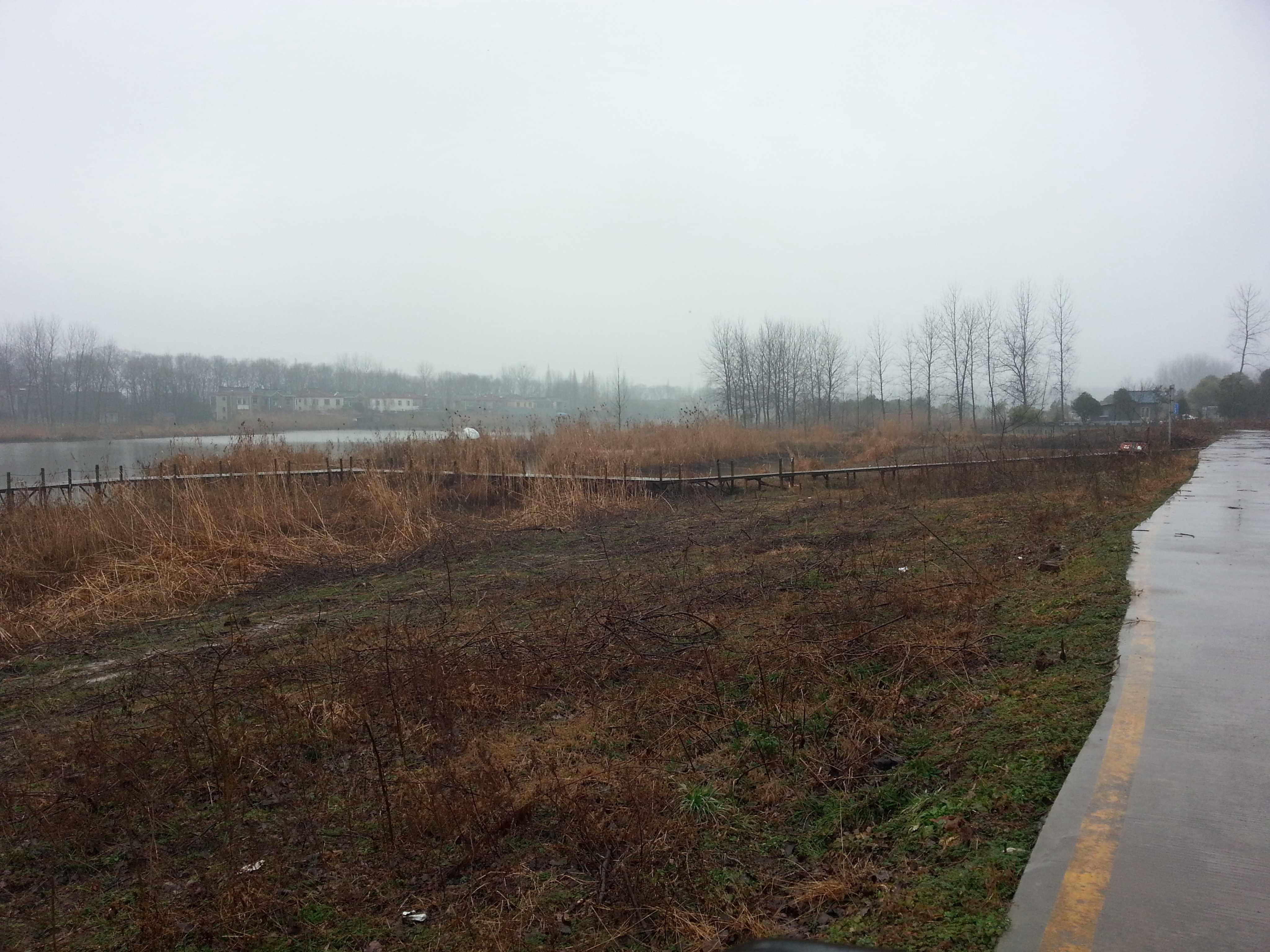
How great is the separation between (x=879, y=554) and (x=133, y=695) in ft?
25.7

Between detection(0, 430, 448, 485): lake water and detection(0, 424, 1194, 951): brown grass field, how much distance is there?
1187 cm

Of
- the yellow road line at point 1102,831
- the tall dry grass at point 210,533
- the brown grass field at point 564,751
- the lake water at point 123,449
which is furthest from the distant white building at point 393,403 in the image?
the yellow road line at point 1102,831

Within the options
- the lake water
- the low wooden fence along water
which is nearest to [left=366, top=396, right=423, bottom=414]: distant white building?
the lake water

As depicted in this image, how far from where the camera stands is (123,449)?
1348 inches

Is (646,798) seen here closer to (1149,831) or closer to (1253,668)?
(1149,831)

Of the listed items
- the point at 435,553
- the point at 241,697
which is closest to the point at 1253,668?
the point at 241,697

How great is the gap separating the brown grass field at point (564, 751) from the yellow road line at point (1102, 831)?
0.16 metres

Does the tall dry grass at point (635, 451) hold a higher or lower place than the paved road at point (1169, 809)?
higher

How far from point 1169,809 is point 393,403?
5877cm

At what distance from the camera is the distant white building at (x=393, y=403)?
178 ft

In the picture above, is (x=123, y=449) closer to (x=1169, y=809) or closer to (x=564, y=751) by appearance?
(x=564, y=751)

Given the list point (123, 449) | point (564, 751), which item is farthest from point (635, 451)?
point (123, 449)

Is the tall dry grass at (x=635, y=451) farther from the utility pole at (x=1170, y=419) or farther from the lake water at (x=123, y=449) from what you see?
the utility pole at (x=1170, y=419)

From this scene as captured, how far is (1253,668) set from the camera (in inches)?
178
